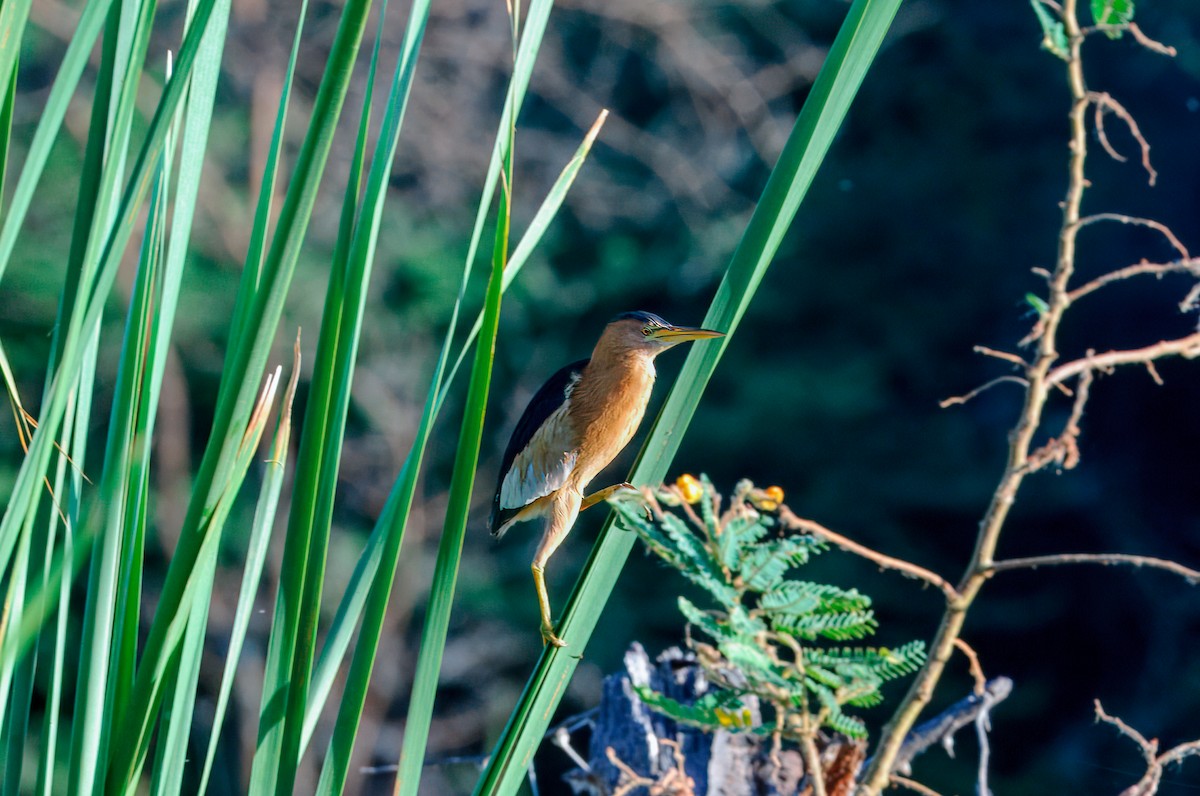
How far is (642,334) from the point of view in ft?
2.74

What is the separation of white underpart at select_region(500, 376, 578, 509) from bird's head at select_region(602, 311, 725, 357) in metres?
Result: 0.05

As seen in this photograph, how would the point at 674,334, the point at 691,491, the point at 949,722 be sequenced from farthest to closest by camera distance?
the point at 949,722 → the point at 674,334 → the point at 691,491

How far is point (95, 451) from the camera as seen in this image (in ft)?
10.5

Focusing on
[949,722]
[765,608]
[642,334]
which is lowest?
[949,722]

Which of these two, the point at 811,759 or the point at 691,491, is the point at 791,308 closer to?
the point at 811,759

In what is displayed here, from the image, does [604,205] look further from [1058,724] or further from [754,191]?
[1058,724]

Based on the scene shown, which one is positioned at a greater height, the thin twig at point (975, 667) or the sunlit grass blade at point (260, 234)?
the sunlit grass blade at point (260, 234)

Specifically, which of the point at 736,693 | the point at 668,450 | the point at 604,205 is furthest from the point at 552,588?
the point at 668,450

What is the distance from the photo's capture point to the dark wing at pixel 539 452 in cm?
81

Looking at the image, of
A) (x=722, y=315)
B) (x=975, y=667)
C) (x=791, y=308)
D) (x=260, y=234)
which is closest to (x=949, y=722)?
(x=975, y=667)

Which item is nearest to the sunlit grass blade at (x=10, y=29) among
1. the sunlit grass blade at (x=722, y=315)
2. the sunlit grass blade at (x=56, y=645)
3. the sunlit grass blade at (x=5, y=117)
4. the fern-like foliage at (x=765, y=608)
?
the sunlit grass blade at (x=5, y=117)

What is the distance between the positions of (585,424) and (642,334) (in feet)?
0.29

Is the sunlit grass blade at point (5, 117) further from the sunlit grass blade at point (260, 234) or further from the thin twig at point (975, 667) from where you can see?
the thin twig at point (975, 667)

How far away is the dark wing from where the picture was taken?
813 mm
